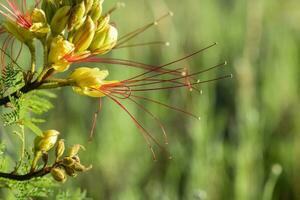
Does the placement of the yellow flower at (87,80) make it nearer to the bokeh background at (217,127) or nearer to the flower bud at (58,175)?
the flower bud at (58,175)

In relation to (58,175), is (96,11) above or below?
above

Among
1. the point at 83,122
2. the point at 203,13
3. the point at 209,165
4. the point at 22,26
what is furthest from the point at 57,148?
the point at 203,13

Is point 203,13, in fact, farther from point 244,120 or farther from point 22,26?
point 22,26

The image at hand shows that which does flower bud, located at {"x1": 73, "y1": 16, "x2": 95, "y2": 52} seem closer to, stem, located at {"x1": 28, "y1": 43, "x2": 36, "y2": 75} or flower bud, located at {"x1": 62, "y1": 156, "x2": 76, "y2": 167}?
stem, located at {"x1": 28, "y1": 43, "x2": 36, "y2": 75}

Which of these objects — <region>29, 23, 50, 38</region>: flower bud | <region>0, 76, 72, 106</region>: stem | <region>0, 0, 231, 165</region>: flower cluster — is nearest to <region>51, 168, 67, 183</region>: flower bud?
<region>0, 0, 231, 165</region>: flower cluster

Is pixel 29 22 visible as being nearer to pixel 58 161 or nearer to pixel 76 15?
pixel 76 15

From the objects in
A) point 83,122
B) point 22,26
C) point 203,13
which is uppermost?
point 203,13

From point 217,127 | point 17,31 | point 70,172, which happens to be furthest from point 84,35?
point 217,127

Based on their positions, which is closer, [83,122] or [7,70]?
[7,70]
